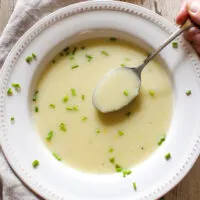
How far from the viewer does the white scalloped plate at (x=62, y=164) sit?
1.60 metres

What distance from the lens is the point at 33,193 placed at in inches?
64.2

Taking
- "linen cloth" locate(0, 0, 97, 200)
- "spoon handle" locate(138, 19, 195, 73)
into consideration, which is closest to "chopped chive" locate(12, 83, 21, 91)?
"linen cloth" locate(0, 0, 97, 200)

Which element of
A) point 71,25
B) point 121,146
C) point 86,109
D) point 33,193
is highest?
point 71,25

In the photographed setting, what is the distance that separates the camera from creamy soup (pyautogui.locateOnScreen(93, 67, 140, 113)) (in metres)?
1.63

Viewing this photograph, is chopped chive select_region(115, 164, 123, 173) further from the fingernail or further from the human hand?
the fingernail

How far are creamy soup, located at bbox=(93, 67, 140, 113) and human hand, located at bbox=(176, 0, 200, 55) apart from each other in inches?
11.0

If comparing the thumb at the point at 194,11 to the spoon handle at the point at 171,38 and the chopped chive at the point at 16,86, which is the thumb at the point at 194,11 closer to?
the spoon handle at the point at 171,38

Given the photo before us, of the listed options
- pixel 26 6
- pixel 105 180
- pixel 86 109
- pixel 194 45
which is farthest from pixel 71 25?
pixel 105 180

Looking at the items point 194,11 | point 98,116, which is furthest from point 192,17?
point 98,116

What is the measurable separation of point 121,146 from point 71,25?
57cm

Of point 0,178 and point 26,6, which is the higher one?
point 26,6

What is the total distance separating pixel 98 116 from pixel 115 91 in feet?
0.45

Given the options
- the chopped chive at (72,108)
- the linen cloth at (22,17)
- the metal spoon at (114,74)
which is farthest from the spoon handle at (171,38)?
the linen cloth at (22,17)

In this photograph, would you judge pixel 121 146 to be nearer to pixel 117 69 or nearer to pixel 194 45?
pixel 117 69
